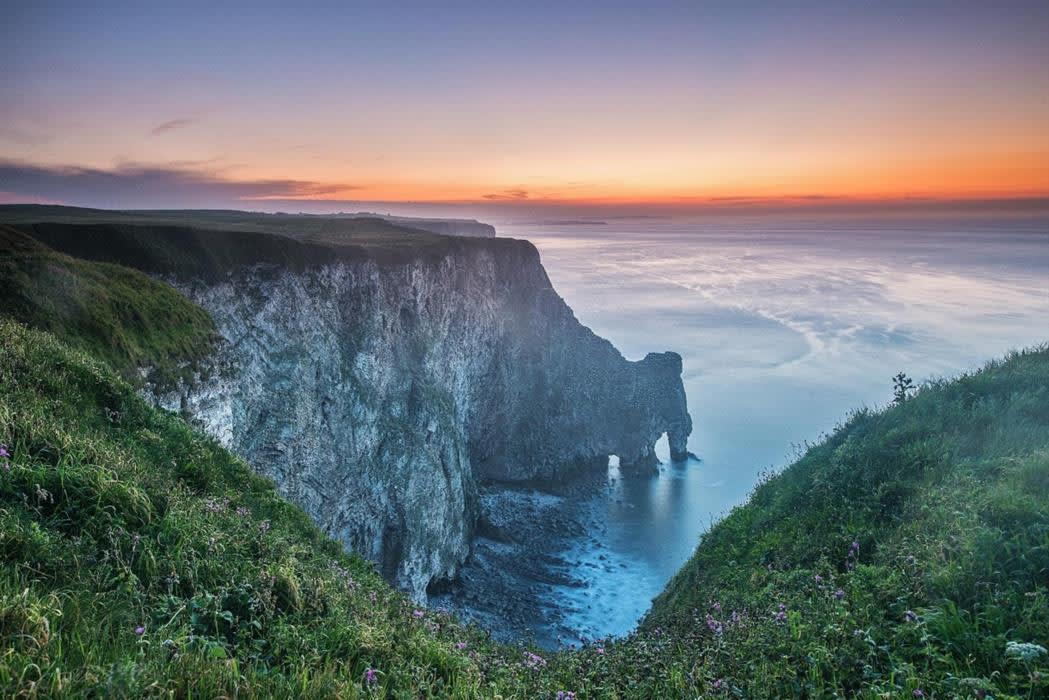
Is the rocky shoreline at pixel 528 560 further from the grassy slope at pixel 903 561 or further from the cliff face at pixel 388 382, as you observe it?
the grassy slope at pixel 903 561

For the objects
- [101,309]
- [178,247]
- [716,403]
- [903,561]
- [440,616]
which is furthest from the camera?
[716,403]

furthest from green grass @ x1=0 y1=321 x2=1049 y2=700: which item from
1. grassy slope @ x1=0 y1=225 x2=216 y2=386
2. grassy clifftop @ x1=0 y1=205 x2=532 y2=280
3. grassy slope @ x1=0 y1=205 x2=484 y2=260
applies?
grassy slope @ x1=0 y1=205 x2=484 y2=260

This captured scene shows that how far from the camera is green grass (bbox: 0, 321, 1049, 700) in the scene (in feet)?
13.2

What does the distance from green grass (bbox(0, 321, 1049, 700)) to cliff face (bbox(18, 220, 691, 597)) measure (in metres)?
13.7

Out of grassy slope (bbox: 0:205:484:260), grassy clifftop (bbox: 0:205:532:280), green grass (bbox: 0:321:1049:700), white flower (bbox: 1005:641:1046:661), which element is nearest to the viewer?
green grass (bbox: 0:321:1049:700)

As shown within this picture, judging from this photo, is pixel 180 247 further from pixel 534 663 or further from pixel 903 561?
pixel 903 561

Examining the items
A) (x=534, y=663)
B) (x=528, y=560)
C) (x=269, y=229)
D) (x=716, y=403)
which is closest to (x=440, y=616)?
(x=534, y=663)

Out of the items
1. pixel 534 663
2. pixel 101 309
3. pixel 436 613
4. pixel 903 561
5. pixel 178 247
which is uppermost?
pixel 178 247

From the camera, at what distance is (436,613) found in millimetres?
8227

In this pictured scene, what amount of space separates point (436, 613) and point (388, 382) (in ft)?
104

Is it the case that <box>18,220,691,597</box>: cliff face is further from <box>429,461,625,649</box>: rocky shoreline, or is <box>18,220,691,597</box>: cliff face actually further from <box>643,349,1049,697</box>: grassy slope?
<box>643,349,1049,697</box>: grassy slope

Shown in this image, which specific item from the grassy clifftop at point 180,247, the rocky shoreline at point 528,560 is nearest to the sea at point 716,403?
the rocky shoreline at point 528,560

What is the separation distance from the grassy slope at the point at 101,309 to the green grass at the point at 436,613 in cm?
736

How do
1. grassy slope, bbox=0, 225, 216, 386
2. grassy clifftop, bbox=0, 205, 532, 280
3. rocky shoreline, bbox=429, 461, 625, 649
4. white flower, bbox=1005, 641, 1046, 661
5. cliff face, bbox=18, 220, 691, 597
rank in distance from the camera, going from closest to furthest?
white flower, bbox=1005, 641, 1046, 661 → grassy slope, bbox=0, 225, 216, 386 → grassy clifftop, bbox=0, 205, 532, 280 → cliff face, bbox=18, 220, 691, 597 → rocky shoreline, bbox=429, 461, 625, 649
